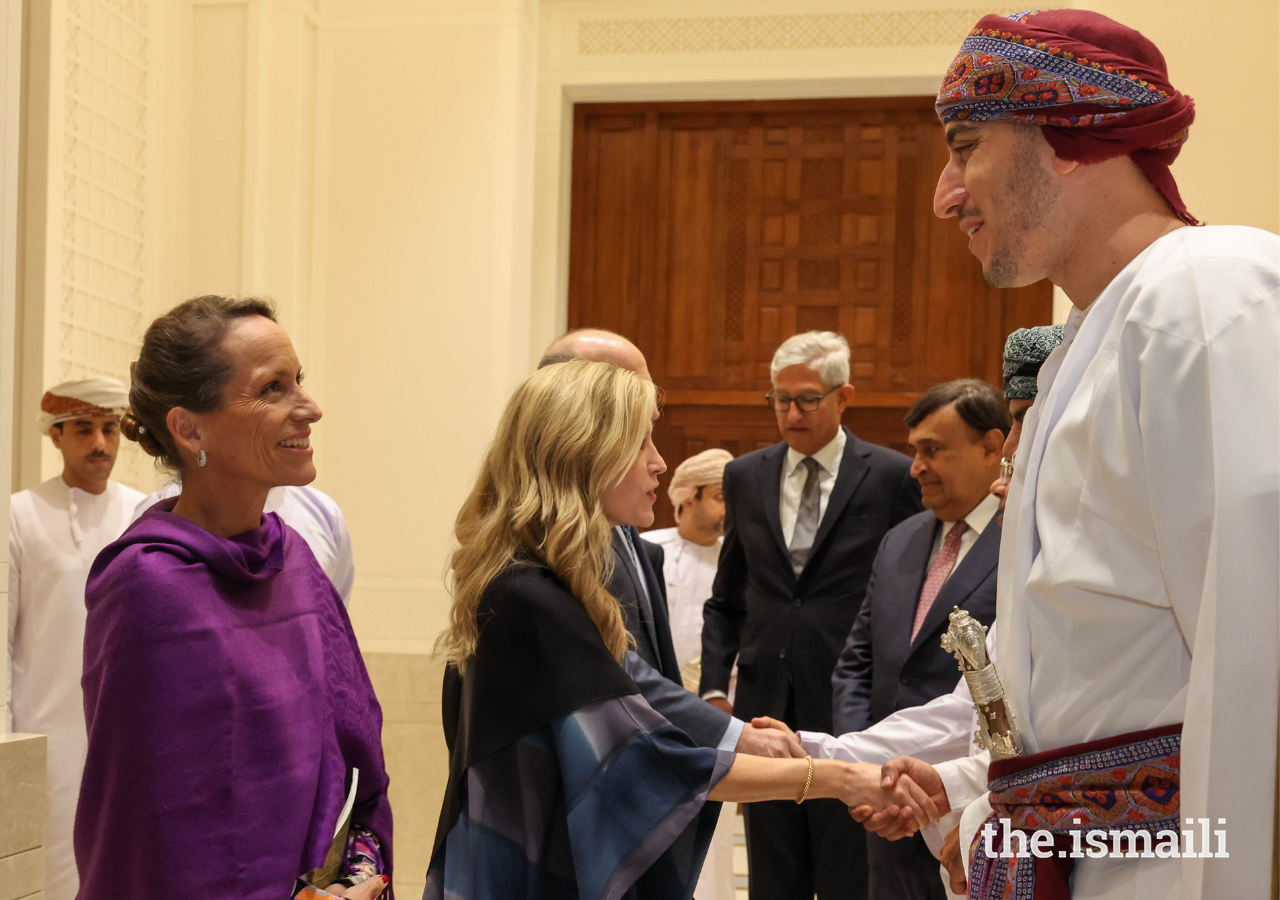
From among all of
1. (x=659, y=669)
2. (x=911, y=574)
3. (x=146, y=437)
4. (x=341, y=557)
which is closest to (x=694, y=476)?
(x=341, y=557)

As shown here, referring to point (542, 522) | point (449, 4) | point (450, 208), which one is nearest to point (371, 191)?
point (450, 208)

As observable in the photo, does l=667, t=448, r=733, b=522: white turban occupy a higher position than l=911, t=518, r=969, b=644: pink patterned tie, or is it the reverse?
l=667, t=448, r=733, b=522: white turban

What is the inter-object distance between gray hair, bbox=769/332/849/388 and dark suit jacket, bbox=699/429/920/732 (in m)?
0.26

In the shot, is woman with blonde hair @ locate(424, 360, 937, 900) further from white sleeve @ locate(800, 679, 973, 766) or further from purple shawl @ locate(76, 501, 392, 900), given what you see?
white sleeve @ locate(800, 679, 973, 766)

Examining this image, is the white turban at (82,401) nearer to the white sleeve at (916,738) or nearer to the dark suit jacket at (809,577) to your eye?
the dark suit jacket at (809,577)

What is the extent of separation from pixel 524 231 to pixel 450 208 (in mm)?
415

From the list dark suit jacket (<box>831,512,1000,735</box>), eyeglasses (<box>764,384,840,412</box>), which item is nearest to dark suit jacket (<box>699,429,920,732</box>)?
eyeglasses (<box>764,384,840,412</box>)

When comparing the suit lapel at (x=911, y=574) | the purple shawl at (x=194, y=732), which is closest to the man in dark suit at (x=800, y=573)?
the suit lapel at (x=911, y=574)

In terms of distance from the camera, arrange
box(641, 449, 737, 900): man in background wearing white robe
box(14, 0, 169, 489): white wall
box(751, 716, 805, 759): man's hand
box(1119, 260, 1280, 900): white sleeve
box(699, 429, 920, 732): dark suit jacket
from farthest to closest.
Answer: box(641, 449, 737, 900): man in background wearing white robe < box(14, 0, 169, 489): white wall < box(699, 429, 920, 732): dark suit jacket < box(751, 716, 805, 759): man's hand < box(1119, 260, 1280, 900): white sleeve

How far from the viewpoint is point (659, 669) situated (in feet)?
8.74

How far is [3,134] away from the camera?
243cm

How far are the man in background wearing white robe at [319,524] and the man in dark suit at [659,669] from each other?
1.33 meters

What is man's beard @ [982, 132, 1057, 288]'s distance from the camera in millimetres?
1610

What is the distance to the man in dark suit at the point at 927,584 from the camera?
128 inches
